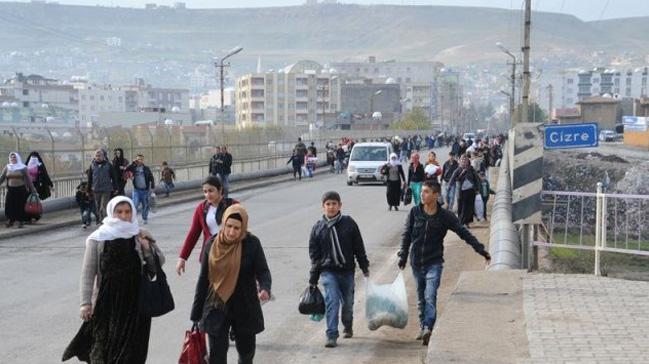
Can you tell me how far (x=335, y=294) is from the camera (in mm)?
10172

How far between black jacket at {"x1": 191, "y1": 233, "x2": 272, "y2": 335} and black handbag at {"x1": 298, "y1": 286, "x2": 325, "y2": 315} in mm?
2164

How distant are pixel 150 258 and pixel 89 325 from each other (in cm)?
63

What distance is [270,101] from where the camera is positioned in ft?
655

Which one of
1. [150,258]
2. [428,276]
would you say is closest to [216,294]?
[150,258]

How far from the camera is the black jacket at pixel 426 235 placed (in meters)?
10.3

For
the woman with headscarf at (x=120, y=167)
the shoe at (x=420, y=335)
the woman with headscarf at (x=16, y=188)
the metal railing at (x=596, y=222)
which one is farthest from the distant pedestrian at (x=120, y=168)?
the shoe at (x=420, y=335)

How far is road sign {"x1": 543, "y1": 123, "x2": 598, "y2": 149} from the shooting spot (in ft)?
40.5

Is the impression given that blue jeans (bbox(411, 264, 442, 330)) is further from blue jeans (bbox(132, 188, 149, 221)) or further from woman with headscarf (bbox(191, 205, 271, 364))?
blue jeans (bbox(132, 188, 149, 221))

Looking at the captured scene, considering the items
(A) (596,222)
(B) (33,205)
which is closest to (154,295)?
(A) (596,222)

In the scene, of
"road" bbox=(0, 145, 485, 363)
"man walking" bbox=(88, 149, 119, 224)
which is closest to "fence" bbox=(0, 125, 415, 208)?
"man walking" bbox=(88, 149, 119, 224)

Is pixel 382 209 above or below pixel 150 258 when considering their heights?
below

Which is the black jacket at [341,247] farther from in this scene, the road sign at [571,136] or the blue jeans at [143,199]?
the blue jeans at [143,199]

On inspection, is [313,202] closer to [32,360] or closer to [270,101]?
[32,360]

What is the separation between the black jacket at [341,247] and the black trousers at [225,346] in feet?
8.09
